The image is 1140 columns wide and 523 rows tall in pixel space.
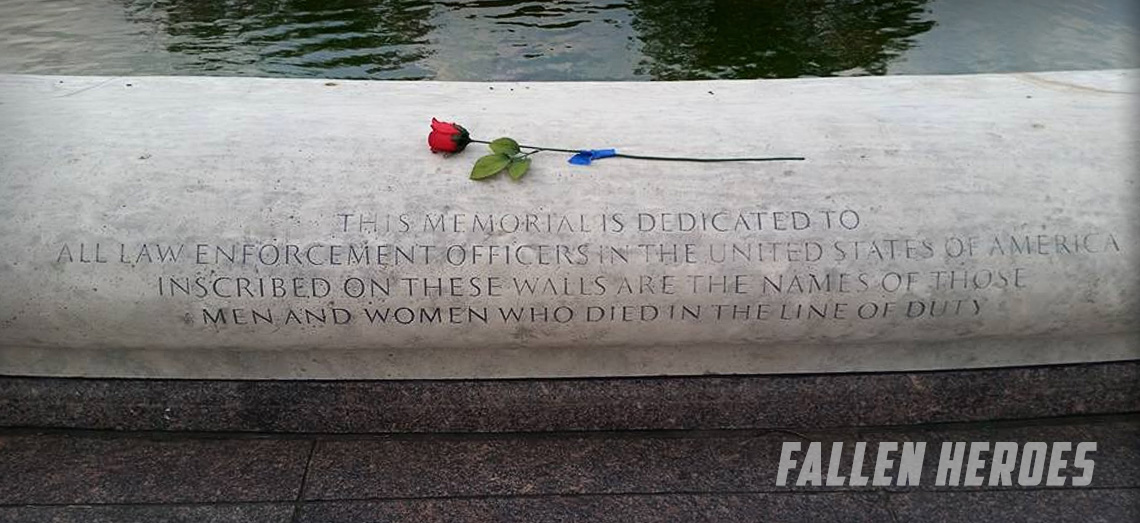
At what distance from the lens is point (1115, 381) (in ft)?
9.43

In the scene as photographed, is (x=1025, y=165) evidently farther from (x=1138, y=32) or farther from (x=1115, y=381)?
(x=1138, y=32)

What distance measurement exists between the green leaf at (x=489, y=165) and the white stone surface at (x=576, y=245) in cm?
5

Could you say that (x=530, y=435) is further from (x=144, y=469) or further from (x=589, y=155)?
(x=144, y=469)

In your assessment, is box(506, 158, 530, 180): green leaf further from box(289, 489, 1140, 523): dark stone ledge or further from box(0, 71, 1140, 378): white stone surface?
box(289, 489, 1140, 523): dark stone ledge

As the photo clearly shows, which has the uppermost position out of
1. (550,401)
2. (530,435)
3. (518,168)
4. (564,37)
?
(518,168)

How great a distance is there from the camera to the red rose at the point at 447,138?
2795mm

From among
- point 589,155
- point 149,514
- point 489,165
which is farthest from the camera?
point 589,155

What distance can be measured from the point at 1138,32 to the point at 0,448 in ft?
24.3

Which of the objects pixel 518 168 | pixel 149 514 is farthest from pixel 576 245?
pixel 149 514

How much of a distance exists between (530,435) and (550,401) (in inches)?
5.8

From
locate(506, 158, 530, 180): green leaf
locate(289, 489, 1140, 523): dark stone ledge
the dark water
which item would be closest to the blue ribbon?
locate(506, 158, 530, 180): green leaf

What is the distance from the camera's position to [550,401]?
9.39ft

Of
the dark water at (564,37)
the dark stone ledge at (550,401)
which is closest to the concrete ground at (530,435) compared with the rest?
the dark stone ledge at (550,401)

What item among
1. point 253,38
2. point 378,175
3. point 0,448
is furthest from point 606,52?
point 0,448
